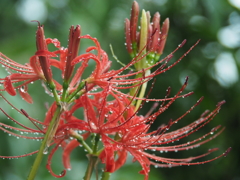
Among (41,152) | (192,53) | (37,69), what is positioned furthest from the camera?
(192,53)

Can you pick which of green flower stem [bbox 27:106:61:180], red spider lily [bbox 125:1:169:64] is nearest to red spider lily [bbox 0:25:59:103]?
green flower stem [bbox 27:106:61:180]

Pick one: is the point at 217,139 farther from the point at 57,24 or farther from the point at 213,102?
the point at 57,24

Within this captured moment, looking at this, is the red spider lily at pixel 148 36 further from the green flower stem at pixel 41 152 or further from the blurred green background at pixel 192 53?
the blurred green background at pixel 192 53

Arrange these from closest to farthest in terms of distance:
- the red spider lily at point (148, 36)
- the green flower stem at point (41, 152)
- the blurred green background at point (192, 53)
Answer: the green flower stem at point (41, 152), the red spider lily at point (148, 36), the blurred green background at point (192, 53)

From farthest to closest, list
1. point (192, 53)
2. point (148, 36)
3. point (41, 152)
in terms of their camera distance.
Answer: point (192, 53) → point (148, 36) → point (41, 152)

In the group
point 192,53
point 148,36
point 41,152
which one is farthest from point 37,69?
point 192,53

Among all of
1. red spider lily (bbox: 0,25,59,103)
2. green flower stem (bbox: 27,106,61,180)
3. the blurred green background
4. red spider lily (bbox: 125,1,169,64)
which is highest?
the blurred green background

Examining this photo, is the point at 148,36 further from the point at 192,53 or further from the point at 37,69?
the point at 192,53

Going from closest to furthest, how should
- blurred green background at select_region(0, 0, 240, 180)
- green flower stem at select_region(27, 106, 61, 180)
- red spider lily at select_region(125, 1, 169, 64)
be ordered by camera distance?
green flower stem at select_region(27, 106, 61, 180)
red spider lily at select_region(125, 1, 169, 64)
blurred green background at select_region(0, 0, 240, 180)

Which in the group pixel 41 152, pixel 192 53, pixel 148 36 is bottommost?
pixel 41 152

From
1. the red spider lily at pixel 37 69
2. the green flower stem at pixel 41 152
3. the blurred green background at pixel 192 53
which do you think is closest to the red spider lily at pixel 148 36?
the red spider lily at pixel 37 69

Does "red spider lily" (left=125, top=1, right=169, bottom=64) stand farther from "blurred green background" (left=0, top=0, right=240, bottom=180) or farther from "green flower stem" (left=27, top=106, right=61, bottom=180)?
"blurred green background" (left=0, top=0, right=240, bottom=180)
